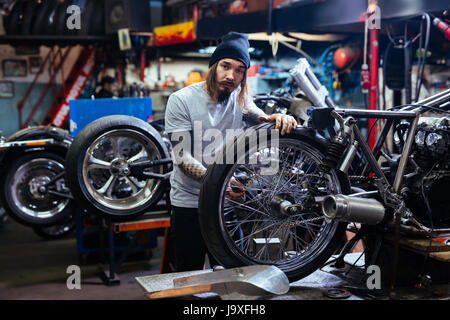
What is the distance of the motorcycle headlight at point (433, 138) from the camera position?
7.39 feet

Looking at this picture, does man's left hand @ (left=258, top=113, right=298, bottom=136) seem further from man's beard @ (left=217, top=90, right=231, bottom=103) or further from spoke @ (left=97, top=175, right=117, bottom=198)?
spoke @ (left=97, top=175, right=117, bottom=198)

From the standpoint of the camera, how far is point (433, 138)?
89.4 inches

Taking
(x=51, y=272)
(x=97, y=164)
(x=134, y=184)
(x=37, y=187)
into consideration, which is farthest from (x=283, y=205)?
(x=51, y=272)

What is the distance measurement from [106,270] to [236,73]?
3247 mm

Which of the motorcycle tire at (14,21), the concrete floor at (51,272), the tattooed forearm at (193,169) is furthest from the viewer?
the motorcycle tire at (14,21)

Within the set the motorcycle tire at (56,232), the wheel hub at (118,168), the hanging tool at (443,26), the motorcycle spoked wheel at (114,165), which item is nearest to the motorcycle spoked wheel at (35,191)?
the motorcycle spoked wheel at (114,165)

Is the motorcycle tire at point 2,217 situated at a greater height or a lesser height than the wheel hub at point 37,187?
lesser

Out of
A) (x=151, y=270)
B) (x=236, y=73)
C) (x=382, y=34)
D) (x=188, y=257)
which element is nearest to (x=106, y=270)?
(x=151, y=270)

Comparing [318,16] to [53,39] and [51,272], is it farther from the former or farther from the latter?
[53,39]

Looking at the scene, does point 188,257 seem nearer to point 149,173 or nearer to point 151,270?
point 149,173

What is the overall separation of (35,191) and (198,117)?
2836 millimetres

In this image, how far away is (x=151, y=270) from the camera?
5.00 metres

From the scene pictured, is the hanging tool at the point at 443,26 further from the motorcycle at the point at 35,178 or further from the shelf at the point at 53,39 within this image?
the shelf at the point at 53,39

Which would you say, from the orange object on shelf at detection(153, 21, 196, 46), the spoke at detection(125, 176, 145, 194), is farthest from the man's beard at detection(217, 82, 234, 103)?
the orange object on shelf at detection(153, 21, 196, 46)
